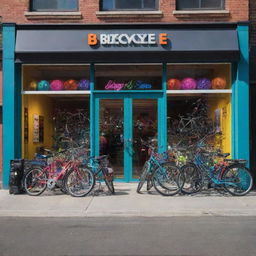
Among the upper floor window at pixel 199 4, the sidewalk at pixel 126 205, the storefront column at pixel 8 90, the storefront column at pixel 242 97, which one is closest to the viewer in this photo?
the sidewalk at pixel 126 205

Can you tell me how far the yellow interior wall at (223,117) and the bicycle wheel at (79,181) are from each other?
3680 millimetres

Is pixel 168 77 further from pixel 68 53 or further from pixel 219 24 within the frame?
pixel 68 53

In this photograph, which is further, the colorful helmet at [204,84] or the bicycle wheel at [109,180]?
the colorful helmet at [204,84]

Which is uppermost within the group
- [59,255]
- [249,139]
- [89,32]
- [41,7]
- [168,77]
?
[41,7]

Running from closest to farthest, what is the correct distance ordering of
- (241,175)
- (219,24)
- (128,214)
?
(128,214)
(241,175)
(219,24)

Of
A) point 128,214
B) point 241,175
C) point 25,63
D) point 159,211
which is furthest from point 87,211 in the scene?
point 25,63

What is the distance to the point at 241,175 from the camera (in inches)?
385

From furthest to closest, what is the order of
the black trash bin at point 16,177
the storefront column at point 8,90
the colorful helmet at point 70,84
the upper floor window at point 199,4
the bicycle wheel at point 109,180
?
1. the colorful helmet at point 70,84
2. the upper floor window at point 199,4
3. the storefront column at point 8,90
4. the black trash bin at point 16,177
5. the bicycle wheel at point 109,180

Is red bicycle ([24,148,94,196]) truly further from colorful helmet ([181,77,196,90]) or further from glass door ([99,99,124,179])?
colorful helmet ([181,77,196,90])

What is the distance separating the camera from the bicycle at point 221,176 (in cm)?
966

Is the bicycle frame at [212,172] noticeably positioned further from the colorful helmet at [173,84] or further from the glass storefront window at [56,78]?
the glass storefront window at [56,78]

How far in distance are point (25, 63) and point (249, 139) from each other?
621 centimetres

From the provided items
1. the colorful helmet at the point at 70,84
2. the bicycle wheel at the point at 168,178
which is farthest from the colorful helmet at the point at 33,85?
the bicycle wheel at the point at 168,178

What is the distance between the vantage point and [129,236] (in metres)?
6.42
